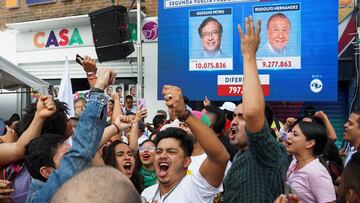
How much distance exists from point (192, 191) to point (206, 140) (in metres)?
0.37

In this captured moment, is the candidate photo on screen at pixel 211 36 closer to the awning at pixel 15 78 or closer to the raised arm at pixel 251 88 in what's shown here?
the awning at pixel 15 78

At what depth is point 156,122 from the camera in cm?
693

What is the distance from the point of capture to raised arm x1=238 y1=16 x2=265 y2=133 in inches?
88.1

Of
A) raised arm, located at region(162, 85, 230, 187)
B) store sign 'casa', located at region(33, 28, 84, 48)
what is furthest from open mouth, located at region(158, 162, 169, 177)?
store sign 'casa', located at region(33, 28, 84, 48)

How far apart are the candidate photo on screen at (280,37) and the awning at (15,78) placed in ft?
14.3

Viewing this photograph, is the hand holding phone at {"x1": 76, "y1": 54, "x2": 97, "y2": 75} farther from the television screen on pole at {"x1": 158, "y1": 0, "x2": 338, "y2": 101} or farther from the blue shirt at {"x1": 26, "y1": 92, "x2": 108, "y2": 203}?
the television screen on pole at {"x1": 158, "y1": 0, "x2": 338, "y2": 101}

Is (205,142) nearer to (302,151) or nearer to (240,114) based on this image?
(240,114)

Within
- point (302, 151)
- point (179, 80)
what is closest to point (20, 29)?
point (179, 80)

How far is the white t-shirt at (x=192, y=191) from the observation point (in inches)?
98.5

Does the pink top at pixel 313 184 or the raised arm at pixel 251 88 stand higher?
the raised arm at pixel 251 88

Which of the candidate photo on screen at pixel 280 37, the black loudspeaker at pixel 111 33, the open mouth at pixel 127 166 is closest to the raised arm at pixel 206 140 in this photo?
the open mouth at pixel 127 166

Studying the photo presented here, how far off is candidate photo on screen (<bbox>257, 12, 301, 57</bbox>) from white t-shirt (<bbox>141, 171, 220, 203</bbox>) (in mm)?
6291

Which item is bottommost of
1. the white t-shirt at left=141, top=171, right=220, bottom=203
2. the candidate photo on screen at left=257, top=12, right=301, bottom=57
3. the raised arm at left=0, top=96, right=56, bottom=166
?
the white t-shirt at left=141, top=171, right=220, bottom=203

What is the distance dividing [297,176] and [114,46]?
20.9ft
